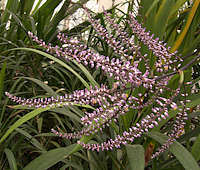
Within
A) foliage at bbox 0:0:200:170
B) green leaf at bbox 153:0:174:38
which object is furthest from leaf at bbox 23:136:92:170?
green leaf at bbox 153:0:174:38

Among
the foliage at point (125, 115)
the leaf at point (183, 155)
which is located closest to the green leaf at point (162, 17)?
the foliage at point (125, 115)

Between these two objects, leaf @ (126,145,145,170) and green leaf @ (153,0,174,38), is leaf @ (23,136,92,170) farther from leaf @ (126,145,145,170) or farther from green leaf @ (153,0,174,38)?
green leaf @ (153,0,174,38)

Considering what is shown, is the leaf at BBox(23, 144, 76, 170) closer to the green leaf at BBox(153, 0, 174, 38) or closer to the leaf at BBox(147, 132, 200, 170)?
the leaf at BBox(147, 132, 200, 170)

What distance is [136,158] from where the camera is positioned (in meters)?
0.39

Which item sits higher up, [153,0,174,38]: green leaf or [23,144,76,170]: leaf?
[153,0,174,38]: green leaf

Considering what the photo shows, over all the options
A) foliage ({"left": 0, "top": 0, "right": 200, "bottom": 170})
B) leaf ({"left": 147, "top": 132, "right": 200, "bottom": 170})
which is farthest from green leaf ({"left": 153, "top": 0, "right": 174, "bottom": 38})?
leaf ({"left": 147, "top": 132, "right": 200, "bottom": 170})

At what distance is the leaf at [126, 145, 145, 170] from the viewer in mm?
375

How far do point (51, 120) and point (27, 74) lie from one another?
0.49 feet

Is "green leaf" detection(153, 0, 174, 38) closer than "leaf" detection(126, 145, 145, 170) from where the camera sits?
No

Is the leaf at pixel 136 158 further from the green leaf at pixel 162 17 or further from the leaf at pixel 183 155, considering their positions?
the green leaf at pixel 162 17

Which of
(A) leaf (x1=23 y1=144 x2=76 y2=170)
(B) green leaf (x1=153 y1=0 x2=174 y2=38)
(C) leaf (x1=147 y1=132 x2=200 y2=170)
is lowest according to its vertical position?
(A) leaf (x1=23 y1=144 x2=76 y2=170)

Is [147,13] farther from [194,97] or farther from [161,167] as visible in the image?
[161,167]

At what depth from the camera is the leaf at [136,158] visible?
0.37 m

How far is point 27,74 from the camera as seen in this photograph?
0.73 m
